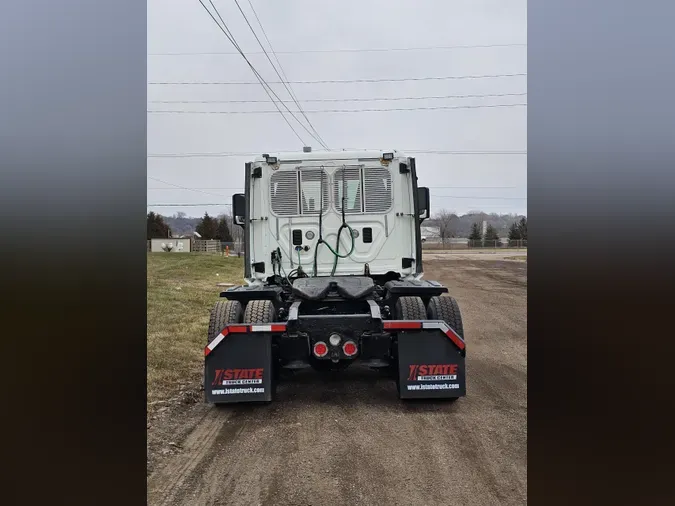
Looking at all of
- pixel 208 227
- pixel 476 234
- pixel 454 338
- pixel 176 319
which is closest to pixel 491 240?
pixel 476 234

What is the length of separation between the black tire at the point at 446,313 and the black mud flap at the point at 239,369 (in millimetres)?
1899

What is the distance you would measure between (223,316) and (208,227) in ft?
91.1

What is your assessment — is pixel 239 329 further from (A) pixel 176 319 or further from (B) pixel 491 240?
(B) pixel 491 240

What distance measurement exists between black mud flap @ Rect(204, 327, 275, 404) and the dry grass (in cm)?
83

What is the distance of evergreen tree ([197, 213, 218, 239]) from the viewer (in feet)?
104

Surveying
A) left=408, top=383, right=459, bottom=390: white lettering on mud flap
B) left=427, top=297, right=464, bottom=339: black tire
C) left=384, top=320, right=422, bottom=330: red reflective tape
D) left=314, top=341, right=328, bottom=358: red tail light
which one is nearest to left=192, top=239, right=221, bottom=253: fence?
left=427, top=297, right=464, bottom=339: black tire

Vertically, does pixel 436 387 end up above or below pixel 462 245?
below

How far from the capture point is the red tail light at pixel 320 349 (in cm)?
495

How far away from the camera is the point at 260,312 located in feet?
17.2

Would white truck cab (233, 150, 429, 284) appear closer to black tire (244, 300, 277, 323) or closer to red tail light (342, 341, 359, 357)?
black tire (244, 300, 277, 323)

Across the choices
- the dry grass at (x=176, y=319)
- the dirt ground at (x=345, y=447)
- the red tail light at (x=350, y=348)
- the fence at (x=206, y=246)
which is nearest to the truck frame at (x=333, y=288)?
the red tail light at (x=350, y=348)
